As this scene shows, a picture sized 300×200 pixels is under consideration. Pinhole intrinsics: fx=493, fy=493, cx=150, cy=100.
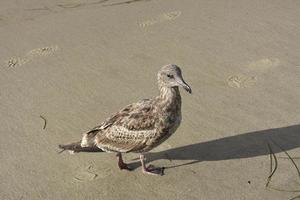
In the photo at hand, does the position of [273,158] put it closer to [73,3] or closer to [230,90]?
[230,90]

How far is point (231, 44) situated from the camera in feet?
25.9

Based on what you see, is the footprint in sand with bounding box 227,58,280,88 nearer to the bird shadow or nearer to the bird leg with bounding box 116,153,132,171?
the bird shadow

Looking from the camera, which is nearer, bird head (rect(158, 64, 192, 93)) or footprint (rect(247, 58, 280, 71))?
bird head (rect(158, 64, 192, 93))

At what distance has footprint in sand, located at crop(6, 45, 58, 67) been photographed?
7.94 m

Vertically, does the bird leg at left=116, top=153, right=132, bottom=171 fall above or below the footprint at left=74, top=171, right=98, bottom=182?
above

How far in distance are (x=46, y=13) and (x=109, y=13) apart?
49.7 inches

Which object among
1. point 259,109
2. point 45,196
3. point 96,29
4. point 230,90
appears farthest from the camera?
point 96,29

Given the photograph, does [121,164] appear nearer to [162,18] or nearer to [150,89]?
[150,89]

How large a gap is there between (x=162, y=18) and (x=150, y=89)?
2.27 m

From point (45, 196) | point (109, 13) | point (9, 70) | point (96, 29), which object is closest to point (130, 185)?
point (45, 196)

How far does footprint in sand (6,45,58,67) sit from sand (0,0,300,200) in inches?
0.8

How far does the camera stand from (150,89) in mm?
7051

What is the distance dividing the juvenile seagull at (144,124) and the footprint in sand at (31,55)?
289 centimetres

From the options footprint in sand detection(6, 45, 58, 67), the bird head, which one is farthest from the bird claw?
footprint in sand detection(6, 45, 58, 67)
